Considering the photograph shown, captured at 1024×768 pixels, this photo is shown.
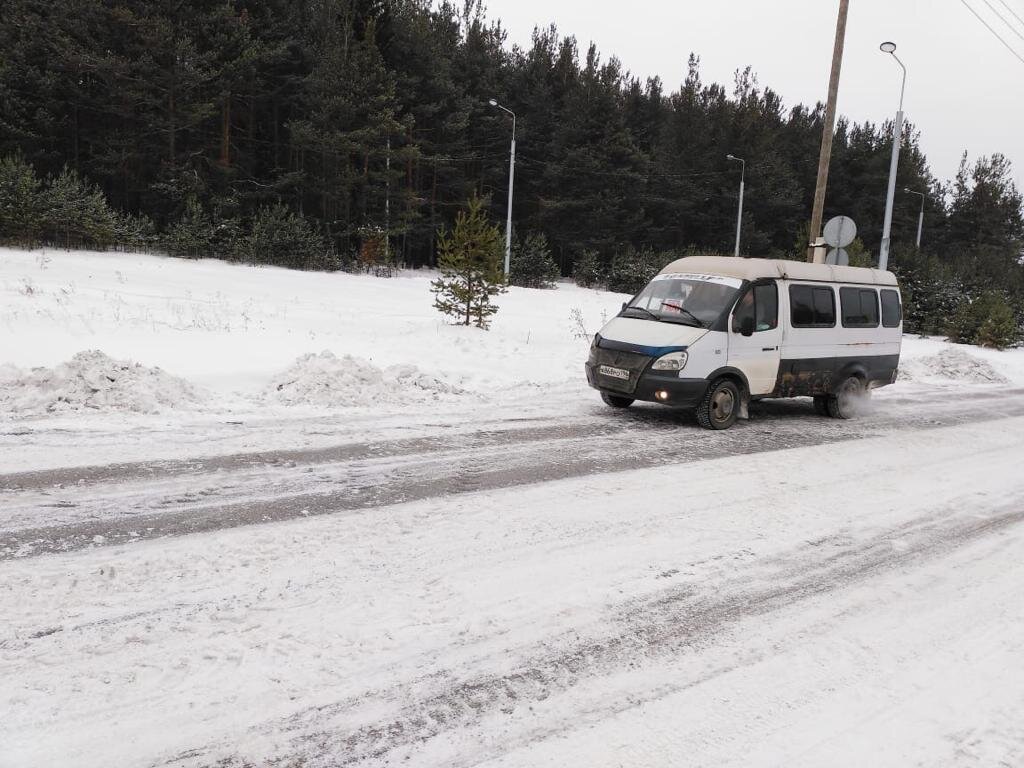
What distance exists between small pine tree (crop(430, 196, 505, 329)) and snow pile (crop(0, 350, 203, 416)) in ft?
27.5

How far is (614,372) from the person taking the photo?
9594 mm

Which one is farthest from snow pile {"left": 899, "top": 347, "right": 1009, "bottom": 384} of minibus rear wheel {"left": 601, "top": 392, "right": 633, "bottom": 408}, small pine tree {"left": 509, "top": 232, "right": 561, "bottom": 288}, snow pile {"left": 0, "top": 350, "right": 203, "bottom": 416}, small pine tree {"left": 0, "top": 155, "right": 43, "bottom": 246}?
small pine tree {"left": 0, "top": 155, "right": 43, "bottom": 246}

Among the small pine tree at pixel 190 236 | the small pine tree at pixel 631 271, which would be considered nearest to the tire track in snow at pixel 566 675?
the small pine tree at pixel 190 236

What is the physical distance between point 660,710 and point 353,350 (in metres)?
10.5

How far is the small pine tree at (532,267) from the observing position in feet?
134

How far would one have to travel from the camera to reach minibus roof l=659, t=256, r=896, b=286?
33.2 ft

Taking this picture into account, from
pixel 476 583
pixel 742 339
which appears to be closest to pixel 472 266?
pixel 742 339

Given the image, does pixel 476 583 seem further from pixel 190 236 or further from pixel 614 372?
pixel 190 236

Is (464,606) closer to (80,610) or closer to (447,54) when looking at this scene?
(80,610)

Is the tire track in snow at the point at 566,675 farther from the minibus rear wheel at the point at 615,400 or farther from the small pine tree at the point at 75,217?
the small pine tree at the point at 75,217

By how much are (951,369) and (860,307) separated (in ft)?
26.5

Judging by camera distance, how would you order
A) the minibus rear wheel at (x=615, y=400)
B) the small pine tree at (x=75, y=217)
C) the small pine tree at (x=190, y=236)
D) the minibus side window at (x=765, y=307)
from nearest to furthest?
1. the minibus side window at (x=765, y=307)
2. the minibus rear wheel at (x=615, y=400)
3. the small pine tree at (x=75, y=217)
4. the small pine tree at (x=190, y=236)

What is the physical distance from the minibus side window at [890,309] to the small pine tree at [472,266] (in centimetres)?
809

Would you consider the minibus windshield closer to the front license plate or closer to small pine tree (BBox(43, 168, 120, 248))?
the front license plate
